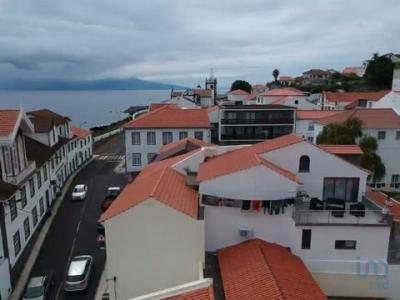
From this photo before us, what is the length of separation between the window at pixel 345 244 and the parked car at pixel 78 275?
50.0 feet

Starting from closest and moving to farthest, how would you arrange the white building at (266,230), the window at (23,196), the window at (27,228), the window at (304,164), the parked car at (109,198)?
the white building at (266,230) < the window at (304,164) < the window at (23,196) < the window at (27,228) < the parked car at (109,198)

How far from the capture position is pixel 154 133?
4556 cm

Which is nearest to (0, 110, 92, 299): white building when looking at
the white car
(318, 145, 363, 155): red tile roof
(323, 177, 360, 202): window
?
the white car

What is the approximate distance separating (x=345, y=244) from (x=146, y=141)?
101ft

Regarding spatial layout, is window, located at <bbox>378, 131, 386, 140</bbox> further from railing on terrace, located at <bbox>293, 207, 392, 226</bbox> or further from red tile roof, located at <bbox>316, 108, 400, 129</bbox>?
railing on terrace, located at <bbox>293, 207, 392, 226</bbox>

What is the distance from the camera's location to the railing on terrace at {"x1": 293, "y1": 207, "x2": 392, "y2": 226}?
19312 mm

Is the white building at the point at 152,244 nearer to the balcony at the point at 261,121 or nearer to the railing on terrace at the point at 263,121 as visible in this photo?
the balcony at the point at 261,121

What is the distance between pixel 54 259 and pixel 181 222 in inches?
541

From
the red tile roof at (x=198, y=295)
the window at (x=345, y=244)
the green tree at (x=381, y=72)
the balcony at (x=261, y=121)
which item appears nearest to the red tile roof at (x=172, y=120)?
the balcony at (x=261, y=121)

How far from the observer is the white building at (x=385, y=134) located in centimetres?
4328

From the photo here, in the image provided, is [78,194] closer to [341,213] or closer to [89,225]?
[89,225]

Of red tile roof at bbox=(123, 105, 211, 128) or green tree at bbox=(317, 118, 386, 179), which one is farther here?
red tile roof at bbox=(123, 105, 211, 128)

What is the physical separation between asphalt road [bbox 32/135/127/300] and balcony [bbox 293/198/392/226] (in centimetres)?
1347

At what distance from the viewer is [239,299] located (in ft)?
46.3
